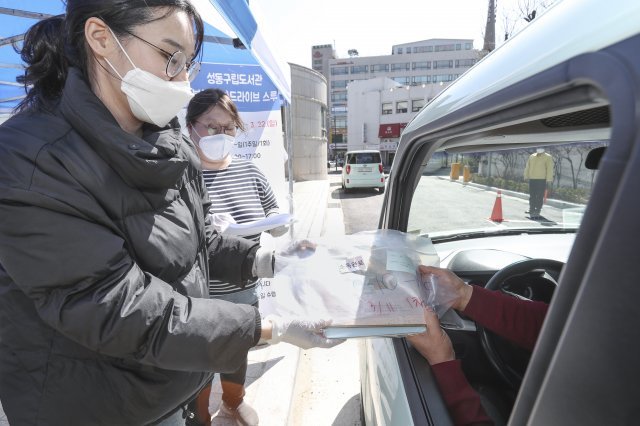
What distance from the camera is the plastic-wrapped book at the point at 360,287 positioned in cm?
102

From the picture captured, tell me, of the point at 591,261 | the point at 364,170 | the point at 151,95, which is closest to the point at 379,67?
the point at 364,170

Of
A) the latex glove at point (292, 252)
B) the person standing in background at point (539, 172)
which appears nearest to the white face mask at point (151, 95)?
the latex glove at point (292, 252)

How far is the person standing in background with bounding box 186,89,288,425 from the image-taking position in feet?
7.18

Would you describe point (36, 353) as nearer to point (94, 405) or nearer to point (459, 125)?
point (94, 405)

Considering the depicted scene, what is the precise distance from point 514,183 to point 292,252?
1495 mm

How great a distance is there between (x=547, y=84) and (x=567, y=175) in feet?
5.12

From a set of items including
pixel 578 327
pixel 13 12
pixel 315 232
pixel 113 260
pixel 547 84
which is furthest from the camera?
pixel 315 232

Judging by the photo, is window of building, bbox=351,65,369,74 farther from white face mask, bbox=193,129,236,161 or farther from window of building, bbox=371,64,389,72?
white face mask, bbox=193,129,236,161

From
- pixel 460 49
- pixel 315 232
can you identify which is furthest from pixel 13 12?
pixel 460 49

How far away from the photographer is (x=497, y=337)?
156cm

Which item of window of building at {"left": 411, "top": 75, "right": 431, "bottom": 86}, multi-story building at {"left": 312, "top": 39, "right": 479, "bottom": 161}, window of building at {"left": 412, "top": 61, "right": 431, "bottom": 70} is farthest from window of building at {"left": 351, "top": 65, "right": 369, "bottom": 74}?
window of building at {"left": 411, "top": 75, "right": 431, "bottom": 86}

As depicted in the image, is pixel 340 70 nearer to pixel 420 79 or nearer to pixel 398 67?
pixel 398 67

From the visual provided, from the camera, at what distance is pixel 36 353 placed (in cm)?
96

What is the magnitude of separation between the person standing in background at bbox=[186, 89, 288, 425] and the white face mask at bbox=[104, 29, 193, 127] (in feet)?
3.00
